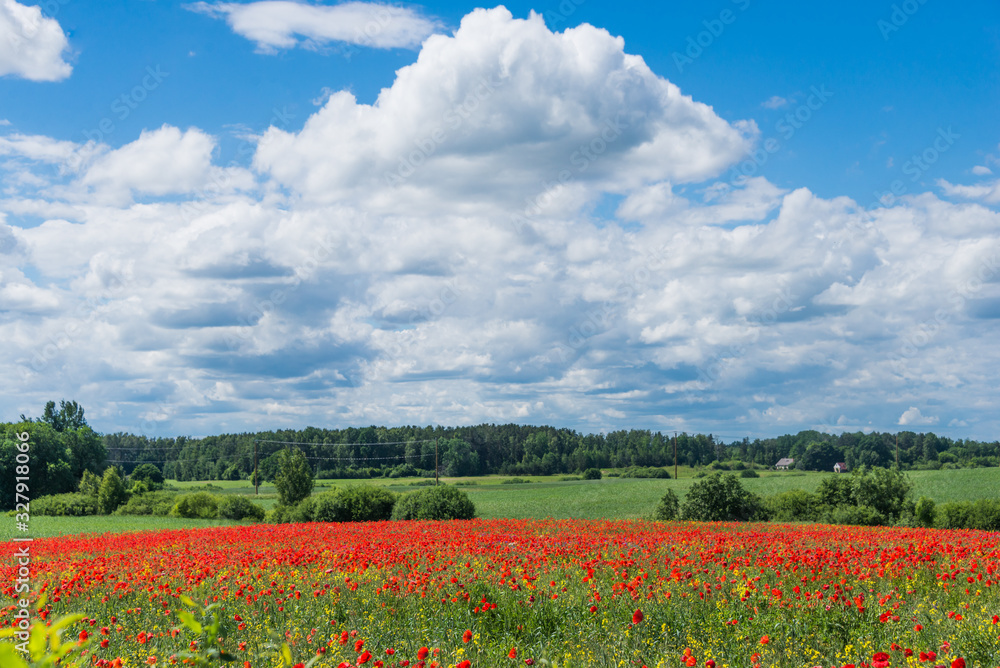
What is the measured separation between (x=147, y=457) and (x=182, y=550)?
479 feet

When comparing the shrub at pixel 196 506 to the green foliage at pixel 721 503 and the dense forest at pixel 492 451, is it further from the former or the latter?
the dense forest at pixel 492 451

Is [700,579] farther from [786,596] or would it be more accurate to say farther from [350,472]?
[350,472]

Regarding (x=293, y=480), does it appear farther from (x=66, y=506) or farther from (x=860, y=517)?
(x=860, y=517)

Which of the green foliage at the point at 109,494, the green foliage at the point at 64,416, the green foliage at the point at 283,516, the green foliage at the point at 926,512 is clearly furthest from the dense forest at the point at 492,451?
the green foliage at the point at 926,512

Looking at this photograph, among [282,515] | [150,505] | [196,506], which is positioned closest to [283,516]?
[282,515]

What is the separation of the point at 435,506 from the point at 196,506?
2262cm

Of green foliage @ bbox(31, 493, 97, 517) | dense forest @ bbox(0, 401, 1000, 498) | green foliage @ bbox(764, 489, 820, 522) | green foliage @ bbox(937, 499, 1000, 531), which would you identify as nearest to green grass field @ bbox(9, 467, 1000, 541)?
green foliage @ bbox(31, 493, 97, 517)

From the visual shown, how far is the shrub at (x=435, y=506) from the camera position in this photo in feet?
103

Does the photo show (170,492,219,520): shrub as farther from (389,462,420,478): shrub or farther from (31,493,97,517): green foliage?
(389,462,420,478): shrub

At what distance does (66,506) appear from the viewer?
5075 cm

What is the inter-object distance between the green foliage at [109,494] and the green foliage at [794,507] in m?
45.2

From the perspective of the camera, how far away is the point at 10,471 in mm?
64938

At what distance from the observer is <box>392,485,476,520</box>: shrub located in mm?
31516

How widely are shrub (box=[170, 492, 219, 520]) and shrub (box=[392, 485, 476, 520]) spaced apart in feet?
63.9
